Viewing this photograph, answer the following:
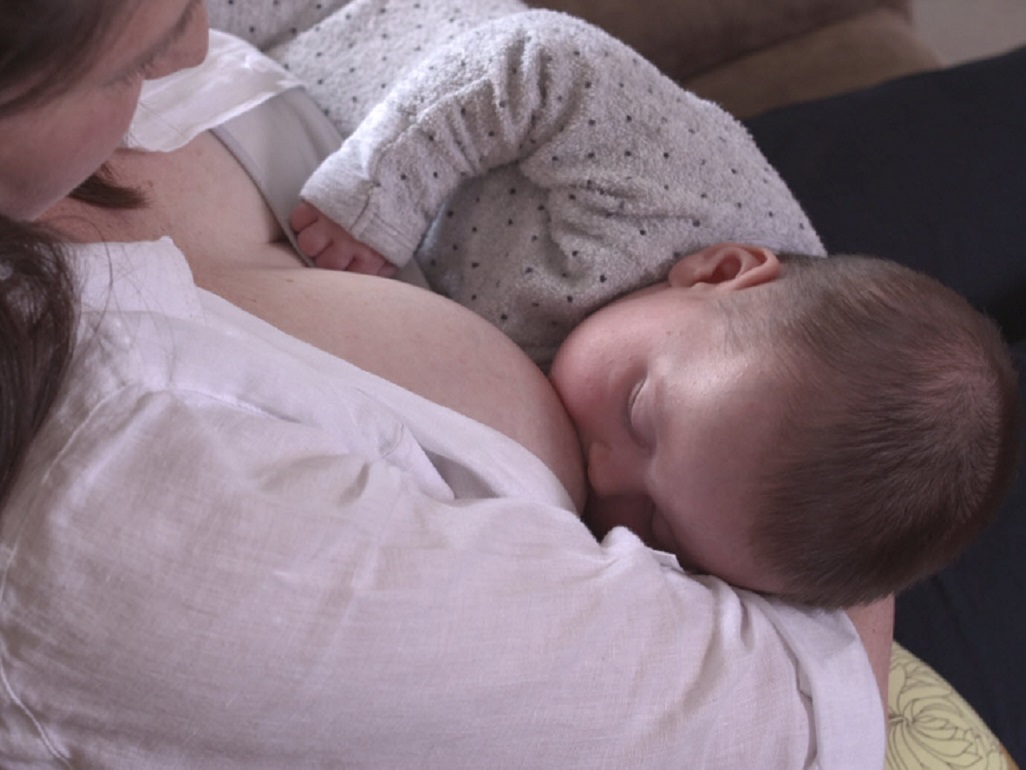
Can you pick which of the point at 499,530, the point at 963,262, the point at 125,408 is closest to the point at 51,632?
the point at 125,408

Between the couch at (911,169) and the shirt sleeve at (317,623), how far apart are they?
460mm

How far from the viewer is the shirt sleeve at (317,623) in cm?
54

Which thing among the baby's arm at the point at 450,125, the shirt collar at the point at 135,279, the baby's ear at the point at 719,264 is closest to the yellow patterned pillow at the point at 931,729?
the baby's ear at the point at 719,264

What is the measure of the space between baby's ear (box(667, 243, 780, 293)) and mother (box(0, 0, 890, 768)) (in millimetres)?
268

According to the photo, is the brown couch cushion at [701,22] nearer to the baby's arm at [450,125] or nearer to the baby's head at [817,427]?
the baby's arm at [450,125]

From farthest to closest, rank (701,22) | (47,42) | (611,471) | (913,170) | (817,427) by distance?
(701,22), (913,170), (611,471), (817,427), (47,42)

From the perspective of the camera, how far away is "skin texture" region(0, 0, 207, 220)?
0.53 meters

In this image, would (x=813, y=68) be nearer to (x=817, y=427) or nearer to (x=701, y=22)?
(x=701, y=22)

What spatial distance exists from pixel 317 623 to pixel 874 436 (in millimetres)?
460

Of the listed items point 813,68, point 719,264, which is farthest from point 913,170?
point 719,264

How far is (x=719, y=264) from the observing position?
3.14 feet

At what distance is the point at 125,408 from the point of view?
1.83 ft

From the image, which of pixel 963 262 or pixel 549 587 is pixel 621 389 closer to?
pixel 549 587

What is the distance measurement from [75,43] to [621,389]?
0.53 m
